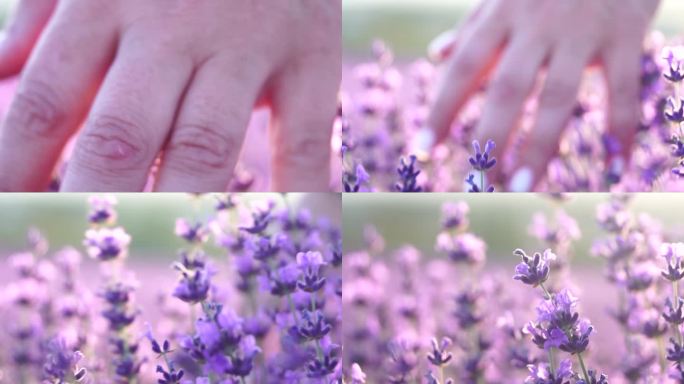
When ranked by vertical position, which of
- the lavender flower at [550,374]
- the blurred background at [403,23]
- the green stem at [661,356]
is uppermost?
the blurred background at [403,23]

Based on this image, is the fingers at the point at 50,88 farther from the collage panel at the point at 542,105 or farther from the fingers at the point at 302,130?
the collage panel at the point at 542,105

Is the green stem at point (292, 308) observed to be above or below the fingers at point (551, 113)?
below

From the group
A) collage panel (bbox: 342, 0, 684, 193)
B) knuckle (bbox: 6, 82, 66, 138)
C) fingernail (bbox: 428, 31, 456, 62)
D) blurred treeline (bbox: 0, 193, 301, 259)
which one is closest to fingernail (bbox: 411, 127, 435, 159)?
collage panel (bbox: 342, 0, 684, 193)

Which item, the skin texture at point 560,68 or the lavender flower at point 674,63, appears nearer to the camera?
the lavender flower at point 674,63

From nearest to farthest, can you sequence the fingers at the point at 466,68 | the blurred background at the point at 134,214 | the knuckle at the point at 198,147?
the knuckle at the point at 198,147 → the blurred background at the point at 134,214 → the fingers at the point at 466,68

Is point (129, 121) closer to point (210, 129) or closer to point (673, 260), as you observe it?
point (210, 129)

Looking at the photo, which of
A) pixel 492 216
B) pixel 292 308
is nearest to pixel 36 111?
pixel 292 308

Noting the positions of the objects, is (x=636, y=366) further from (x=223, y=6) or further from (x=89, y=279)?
(x=89, y=279)

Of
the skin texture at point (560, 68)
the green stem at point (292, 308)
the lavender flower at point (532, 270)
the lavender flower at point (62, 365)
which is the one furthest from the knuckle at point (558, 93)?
the lavender flower at point (62, 365)
